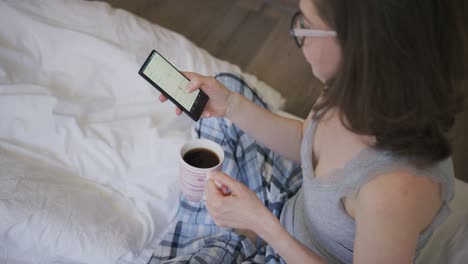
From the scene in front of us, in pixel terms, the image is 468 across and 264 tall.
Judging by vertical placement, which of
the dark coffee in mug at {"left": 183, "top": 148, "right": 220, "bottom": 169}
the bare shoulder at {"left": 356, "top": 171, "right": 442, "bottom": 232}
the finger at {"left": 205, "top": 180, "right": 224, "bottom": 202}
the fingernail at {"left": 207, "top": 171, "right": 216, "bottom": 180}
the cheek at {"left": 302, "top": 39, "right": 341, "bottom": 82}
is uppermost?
the cheek at {"left": 302, "top": 39, "right": 341, "bottom": 82}

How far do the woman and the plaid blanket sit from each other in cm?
14

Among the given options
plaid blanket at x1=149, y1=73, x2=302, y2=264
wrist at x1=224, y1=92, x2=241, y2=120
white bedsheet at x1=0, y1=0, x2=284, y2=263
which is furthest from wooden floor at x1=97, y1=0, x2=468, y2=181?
wrist at x1=224, y1=92, x2=241, y2=120

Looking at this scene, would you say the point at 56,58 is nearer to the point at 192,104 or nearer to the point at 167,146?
the point at 167,146

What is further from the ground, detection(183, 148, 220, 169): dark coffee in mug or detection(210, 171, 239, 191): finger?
detection(210, 171, 239, 191): finger

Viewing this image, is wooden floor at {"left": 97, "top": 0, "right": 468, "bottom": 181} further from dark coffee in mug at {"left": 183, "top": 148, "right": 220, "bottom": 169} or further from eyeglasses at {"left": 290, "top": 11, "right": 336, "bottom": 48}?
eyeglasses at {"left": 290, "top": 11, "right": 336, "bottom": 48}

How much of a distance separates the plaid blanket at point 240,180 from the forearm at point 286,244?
14 centimetres

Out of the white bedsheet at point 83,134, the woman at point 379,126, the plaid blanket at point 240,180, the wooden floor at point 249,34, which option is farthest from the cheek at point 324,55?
the wooden floor at point 249,34

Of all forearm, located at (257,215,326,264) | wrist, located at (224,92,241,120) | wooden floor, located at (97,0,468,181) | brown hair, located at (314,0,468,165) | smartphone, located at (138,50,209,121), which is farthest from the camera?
wooden floor, located at (97,0,468,181)

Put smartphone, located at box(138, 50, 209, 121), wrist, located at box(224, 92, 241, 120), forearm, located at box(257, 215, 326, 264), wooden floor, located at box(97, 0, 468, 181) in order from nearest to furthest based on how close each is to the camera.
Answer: forearm, located at box(257, 215, 326, 264) → smartphone, located at box(138, 50, 209, 121) → wrist, located at box(224, 92, 241, 120) → wooden floor, located at box(97, 0, 468, 181)

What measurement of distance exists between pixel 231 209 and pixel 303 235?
19 cm

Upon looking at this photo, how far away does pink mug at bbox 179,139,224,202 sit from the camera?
81cm

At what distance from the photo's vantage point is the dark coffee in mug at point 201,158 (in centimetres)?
83

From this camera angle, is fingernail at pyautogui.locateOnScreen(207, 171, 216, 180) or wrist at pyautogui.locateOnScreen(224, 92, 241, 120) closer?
fingernail at pyautogui.locateOnScreen(207, 171, 216, 180)

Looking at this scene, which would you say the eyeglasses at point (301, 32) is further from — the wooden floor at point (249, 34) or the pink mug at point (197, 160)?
the wooden floor at point (249, 34)
